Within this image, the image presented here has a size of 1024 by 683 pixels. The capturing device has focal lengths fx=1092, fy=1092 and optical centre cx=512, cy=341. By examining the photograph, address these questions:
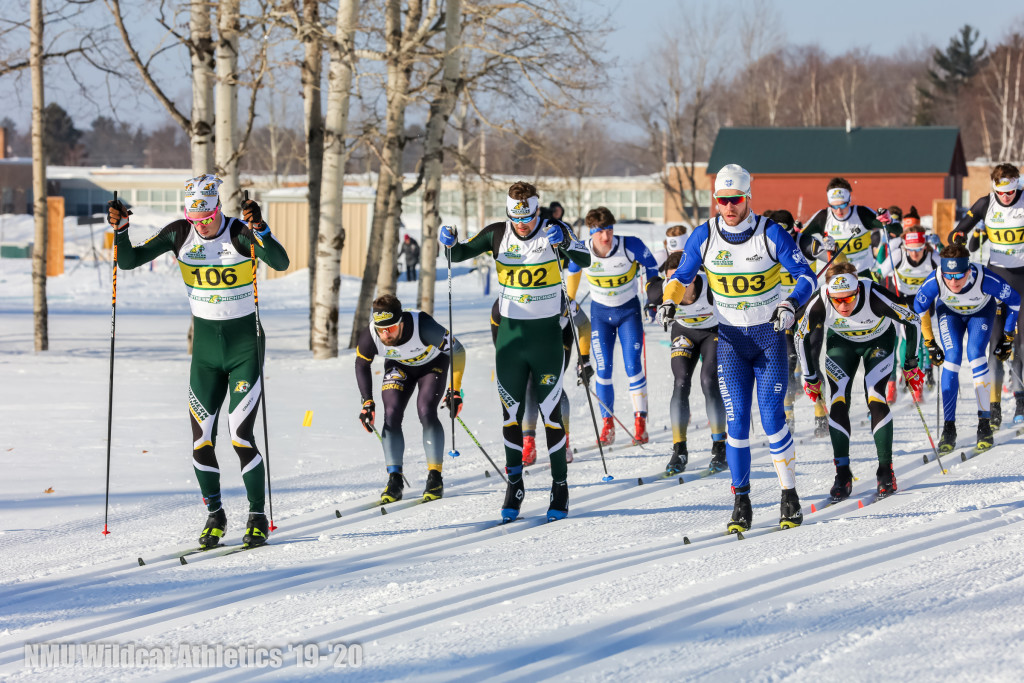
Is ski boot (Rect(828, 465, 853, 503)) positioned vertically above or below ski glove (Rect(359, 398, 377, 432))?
below

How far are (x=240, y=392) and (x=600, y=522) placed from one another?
249cm

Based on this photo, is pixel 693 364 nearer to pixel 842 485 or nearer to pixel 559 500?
pixel 842 485

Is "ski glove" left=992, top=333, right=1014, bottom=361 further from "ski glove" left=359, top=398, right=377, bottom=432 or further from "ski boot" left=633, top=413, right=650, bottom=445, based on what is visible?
"ski glove" left=359, top=398, right=377, bottom=432

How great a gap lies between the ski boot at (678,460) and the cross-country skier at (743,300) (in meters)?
2.01

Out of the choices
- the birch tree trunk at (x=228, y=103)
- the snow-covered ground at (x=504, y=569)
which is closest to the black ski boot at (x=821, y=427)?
the snow-covered ground at (x=504, y=569)

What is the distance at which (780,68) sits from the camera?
255 ft

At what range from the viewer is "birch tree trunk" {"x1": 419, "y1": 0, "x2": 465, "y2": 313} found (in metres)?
16.2

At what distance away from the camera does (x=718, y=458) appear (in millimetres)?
8914

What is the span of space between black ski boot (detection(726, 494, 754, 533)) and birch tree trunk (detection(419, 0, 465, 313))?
34.1ft

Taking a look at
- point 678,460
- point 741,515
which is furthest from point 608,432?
point 741,515

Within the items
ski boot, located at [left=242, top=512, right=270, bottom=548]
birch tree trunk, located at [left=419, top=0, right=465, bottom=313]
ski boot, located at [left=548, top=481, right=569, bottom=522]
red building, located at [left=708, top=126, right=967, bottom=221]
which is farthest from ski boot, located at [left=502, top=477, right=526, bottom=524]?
red building, located at [left=708, top=126, right=967, bottom=221]

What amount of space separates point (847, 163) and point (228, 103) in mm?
40020

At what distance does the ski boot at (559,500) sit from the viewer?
7.40 meters

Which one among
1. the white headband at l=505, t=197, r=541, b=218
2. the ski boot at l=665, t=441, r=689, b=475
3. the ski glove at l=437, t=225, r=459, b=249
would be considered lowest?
the ski boot at l=665, t=441, r=689, b=475
